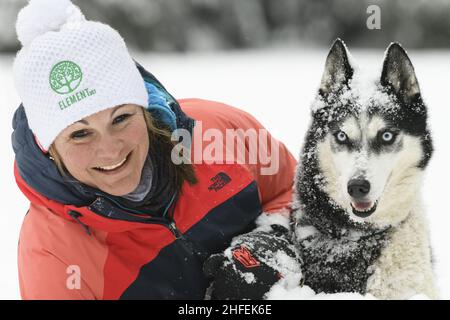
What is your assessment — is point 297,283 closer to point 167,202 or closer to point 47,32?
point 167,202

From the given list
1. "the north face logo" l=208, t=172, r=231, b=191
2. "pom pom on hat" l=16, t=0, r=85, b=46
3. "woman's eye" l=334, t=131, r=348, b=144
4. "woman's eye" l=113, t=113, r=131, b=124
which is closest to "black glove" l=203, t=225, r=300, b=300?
"the north face logo" l=208, t=172, r=231, b=191

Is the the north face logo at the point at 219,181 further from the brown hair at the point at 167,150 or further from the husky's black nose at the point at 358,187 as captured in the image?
the husky's black nose at the point at 358,187

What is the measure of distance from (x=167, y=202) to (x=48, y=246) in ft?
1.36

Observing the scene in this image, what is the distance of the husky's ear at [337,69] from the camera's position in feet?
6.58

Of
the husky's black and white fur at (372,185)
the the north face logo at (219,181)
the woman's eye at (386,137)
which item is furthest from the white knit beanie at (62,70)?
the woman's eye at (386,137)

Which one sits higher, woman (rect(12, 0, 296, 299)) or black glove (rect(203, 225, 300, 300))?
woman (rect(12, 0, 296, 299))

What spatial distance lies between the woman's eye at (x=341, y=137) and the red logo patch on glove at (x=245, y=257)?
0.48 meters

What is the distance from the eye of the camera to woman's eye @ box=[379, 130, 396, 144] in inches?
78.1

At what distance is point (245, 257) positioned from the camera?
195cm

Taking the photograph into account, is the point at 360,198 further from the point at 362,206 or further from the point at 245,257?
the point at 245,257

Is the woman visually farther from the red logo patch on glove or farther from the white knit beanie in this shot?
the red logo patch on glove

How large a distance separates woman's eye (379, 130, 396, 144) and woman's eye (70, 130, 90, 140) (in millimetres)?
949

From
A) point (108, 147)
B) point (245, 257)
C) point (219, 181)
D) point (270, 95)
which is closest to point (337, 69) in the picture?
point (219, 181)

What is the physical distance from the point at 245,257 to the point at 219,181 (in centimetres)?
A: 32
